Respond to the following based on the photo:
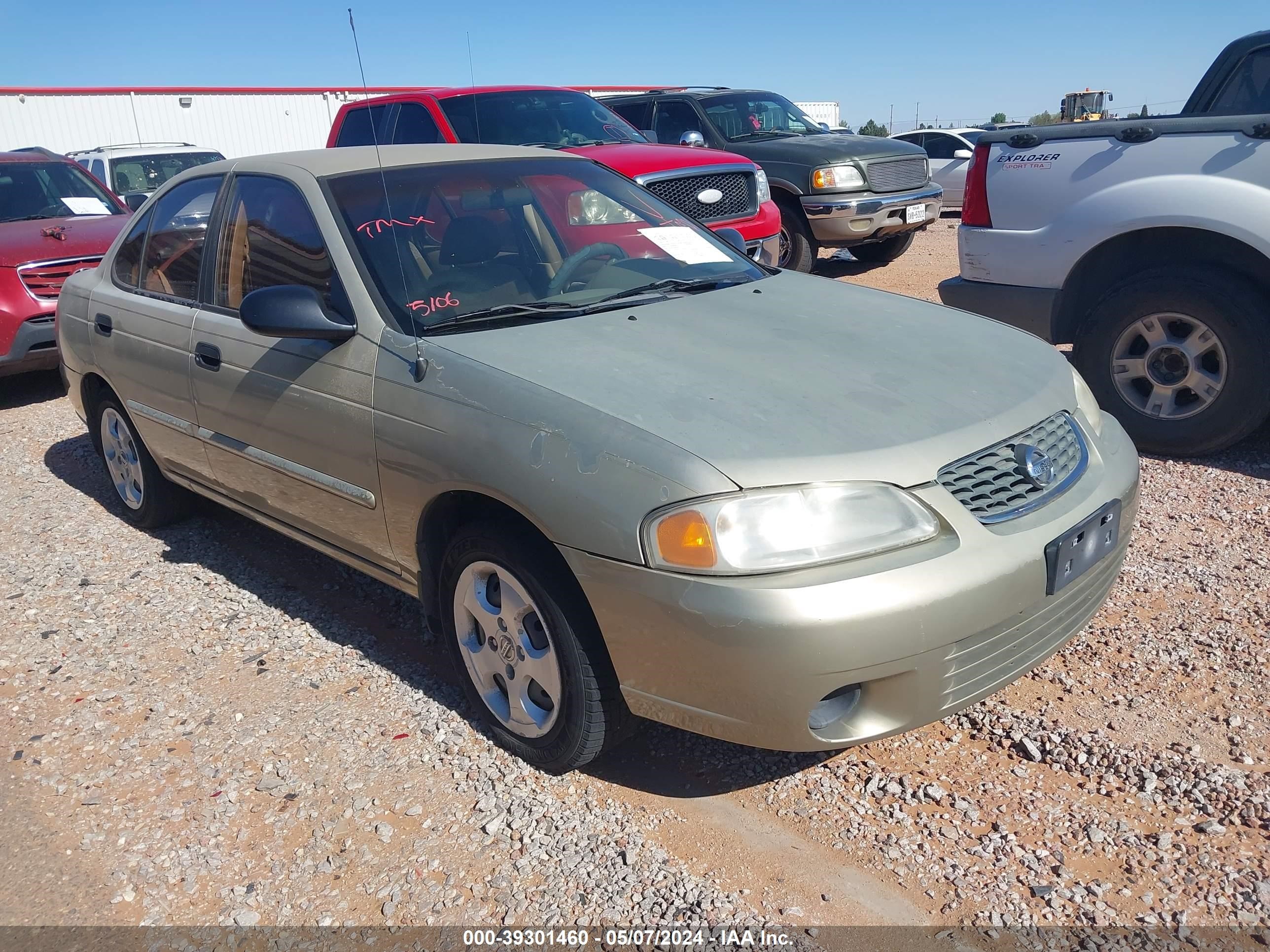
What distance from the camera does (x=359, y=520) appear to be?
10.8 feet

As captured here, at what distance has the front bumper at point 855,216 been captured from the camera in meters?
9.79

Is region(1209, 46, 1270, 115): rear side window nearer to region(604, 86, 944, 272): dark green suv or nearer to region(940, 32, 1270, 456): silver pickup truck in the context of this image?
region(940, 32, 1270, 456): silver pickup truck

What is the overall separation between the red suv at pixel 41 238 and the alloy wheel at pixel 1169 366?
21.5ft

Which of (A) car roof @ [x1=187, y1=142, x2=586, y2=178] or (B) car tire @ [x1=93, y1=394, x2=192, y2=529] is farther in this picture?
(B) car tire @ [x1=93, y1=394, x2=192, y2=529]

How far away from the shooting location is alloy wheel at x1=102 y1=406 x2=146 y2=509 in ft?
15.9

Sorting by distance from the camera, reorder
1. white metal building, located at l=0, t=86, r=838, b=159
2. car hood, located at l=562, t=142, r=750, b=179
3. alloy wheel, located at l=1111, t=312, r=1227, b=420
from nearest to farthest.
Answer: alloy wheel, located at l=1111, t=312, r=1227, b=420
car hood, located at l=562, t=142, r=750, b=179
white metal building, located at l=0, t=86, r=838, b=159

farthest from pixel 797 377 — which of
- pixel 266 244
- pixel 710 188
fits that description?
pixel 710 188

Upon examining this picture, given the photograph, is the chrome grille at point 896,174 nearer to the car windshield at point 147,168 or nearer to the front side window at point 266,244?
the front side window at point 266,244

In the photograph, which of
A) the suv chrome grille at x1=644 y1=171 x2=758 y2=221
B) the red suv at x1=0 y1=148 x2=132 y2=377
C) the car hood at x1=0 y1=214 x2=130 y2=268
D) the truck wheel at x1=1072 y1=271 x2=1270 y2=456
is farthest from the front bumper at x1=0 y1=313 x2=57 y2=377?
the truck wheel at x1=1072 y1=271 x2=1270 y2=456

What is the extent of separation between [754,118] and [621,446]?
9714mm

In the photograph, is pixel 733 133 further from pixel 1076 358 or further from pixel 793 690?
pixel 793 690

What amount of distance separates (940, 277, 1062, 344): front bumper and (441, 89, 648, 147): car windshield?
12.8 ft

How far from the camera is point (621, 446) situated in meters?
2.45

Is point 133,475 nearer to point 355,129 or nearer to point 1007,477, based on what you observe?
point 1007,477
